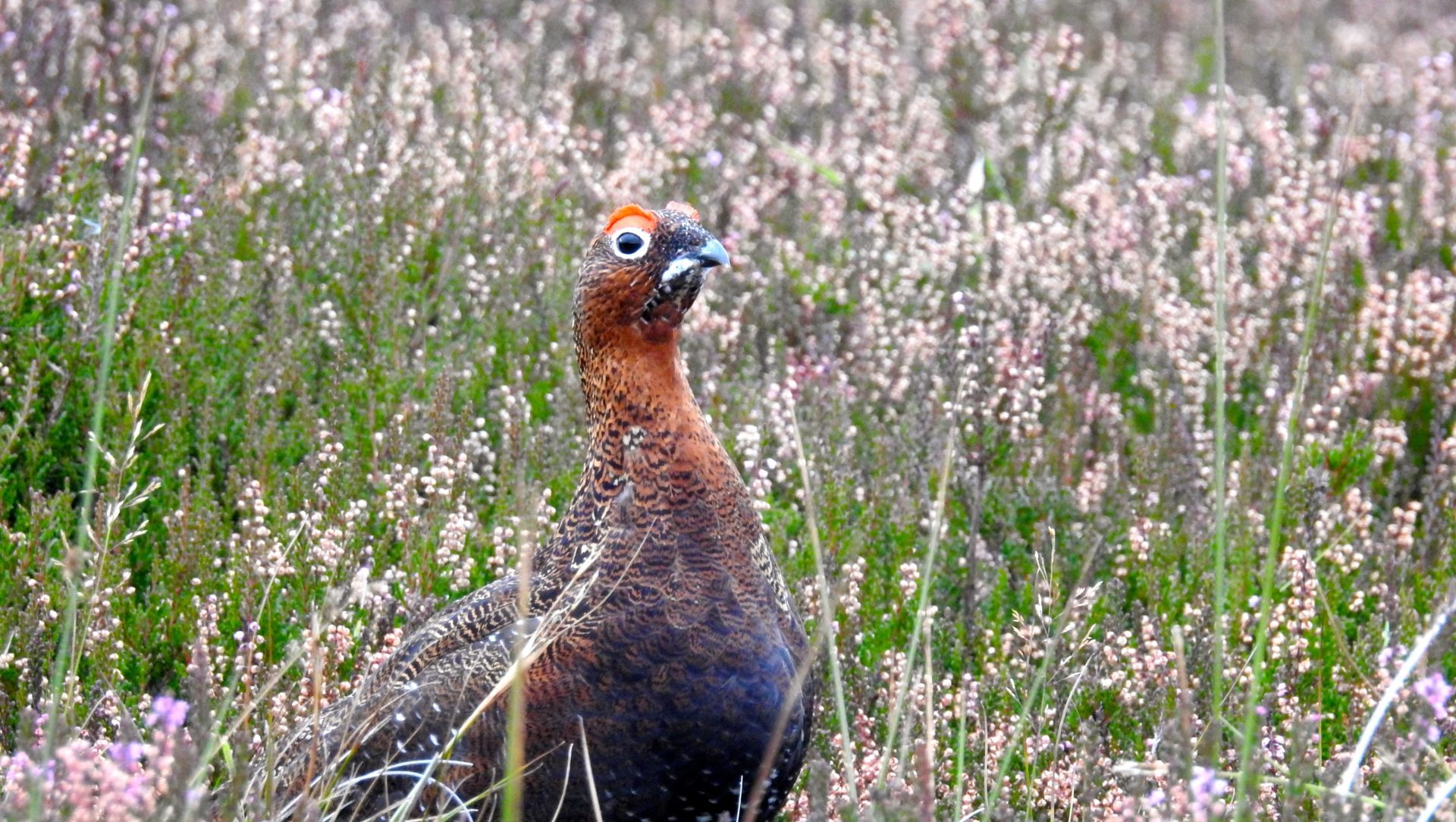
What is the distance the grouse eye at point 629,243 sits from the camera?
379 centimetres

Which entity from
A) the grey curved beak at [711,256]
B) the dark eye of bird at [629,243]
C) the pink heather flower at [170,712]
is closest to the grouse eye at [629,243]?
the dark eye of bird at [629,243]

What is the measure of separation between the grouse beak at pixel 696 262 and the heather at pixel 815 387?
687 mm

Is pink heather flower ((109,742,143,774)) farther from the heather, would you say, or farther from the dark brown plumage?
the dark brown plumage

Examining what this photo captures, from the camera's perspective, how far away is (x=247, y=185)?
6.13 metres

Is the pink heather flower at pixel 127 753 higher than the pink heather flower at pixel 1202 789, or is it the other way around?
the pink heather flower at pixel 1202 789

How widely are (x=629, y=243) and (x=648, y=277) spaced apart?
105 mm

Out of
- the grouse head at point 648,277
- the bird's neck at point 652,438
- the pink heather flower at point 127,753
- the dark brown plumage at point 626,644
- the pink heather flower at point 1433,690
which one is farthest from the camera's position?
the grouse head at point 648,277

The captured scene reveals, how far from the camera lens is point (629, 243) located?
12.5 feet

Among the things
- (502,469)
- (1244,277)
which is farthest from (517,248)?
(1244,277)

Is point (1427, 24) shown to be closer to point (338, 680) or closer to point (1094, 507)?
point (1094, 507)

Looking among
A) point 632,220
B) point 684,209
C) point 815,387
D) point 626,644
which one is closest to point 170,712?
point 626,644

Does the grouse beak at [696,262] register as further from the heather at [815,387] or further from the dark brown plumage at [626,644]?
the heather at [815,387]

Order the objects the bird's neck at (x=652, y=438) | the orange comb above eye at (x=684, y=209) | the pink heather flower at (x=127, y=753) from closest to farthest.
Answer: the pink heather flower at (x=127, y=753), the bird's neck at (x=652, y=438), the orange comb above eye at (x=684, y=209)

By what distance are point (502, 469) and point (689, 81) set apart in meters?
3.59
